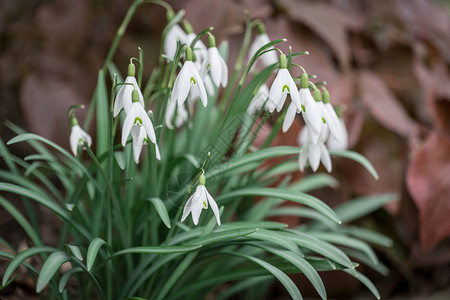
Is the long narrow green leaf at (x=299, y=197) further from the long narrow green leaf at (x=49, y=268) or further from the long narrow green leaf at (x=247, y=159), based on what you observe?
the long narrow green leaf at (x=49, y=268)

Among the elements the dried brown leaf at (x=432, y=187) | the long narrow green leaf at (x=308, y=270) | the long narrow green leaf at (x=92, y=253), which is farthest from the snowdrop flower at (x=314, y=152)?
the dried brown leaf at (x=432, y=187)

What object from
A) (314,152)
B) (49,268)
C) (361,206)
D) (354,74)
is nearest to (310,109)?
(314,152)

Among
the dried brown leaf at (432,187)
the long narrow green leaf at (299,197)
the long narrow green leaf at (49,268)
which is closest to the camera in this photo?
the long narrow green leaf at (49,268)

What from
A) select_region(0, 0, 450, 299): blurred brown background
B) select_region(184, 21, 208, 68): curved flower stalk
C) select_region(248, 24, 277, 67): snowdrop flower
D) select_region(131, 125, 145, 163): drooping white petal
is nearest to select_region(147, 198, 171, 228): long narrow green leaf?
select_region(131, 125, 145, 163): drooping white petal

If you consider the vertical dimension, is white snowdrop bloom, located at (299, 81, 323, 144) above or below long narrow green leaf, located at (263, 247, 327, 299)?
above

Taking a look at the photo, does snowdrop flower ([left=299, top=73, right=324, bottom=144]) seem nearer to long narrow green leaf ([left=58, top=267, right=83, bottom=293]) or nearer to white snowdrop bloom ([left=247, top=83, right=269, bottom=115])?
white snowdrop bloom ([left=247, top=83, right=269, bottom=115])

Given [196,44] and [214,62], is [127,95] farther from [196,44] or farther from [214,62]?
[196,44]
